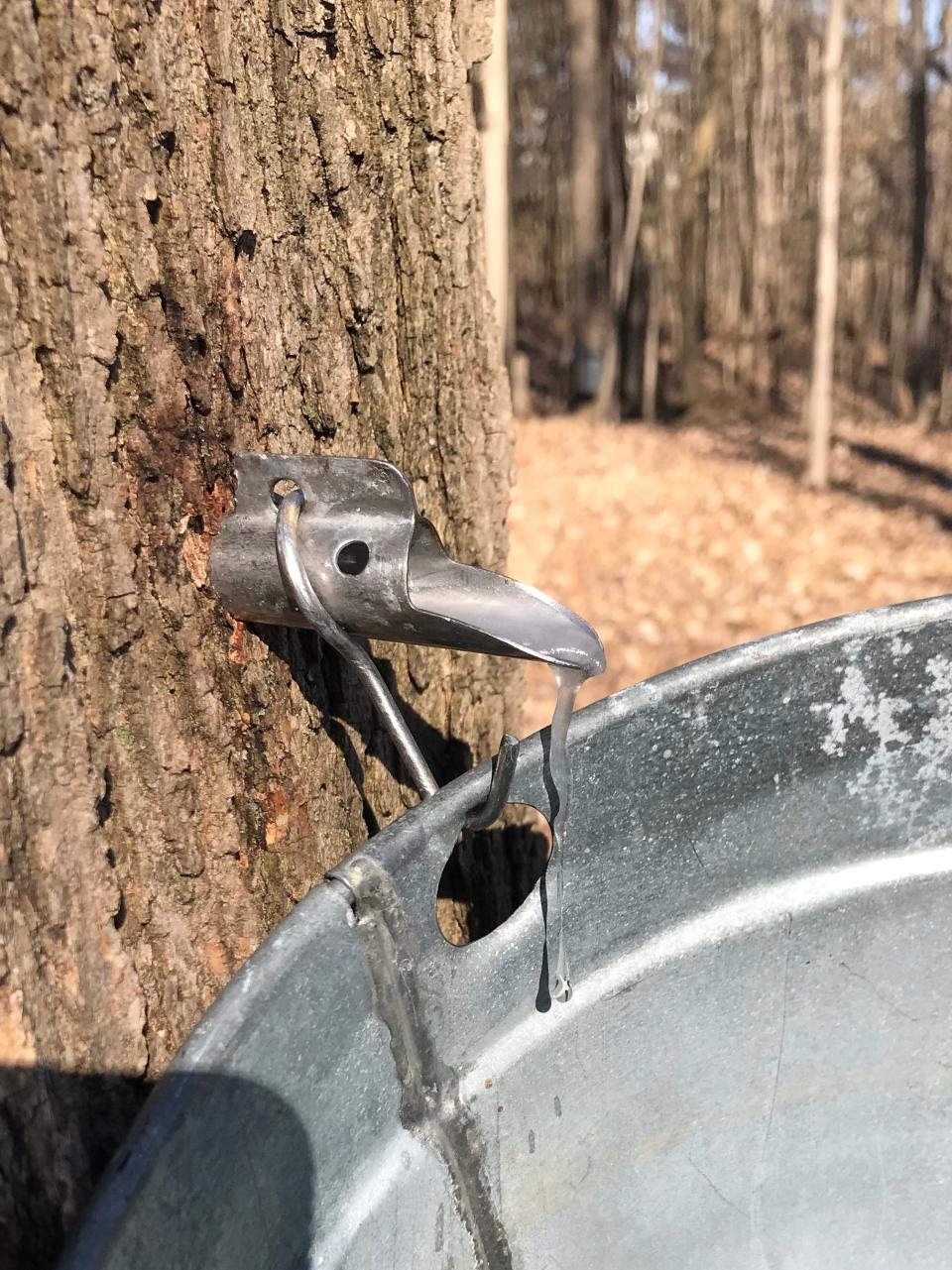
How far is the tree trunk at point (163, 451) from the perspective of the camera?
2.95 ft

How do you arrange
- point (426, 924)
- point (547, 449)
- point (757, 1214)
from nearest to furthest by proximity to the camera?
1. point (426, 924)
2. point (757, 1214)
3. point (547, 449)

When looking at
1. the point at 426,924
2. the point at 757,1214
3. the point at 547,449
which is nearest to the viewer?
the point at 426,924

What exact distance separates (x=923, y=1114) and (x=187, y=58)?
1.25m

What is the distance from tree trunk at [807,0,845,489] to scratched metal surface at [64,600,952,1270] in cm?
659

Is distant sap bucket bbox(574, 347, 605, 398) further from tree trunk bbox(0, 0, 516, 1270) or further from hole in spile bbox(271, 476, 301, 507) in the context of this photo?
hole in spile bbox(271, 476, 301, 507)

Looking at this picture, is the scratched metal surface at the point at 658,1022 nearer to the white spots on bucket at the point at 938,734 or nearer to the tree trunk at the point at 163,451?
the white spots on bucket at the point at 938,734

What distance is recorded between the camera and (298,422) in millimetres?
1137

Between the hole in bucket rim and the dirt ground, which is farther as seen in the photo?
the dirt ground

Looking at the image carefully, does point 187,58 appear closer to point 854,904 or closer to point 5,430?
point 5,430

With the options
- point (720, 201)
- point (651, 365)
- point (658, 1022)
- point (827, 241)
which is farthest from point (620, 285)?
point (658, 1022)

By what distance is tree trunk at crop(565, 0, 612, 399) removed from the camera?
9414 mm

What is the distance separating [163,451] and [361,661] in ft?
0.85

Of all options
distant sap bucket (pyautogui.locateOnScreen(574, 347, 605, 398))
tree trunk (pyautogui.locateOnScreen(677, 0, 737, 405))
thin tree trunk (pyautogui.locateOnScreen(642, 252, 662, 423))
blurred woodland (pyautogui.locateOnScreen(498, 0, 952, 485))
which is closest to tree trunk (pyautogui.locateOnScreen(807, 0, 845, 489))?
blurred woodland (pyautogui.locateOnScreen(498, 0, 952, 485))

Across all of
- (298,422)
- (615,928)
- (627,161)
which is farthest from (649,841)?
(627,161)
